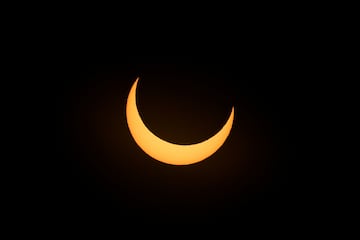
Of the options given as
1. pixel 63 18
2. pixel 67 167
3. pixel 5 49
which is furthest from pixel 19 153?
pixel 63 18

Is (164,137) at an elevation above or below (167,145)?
above

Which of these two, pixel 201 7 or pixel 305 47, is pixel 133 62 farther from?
pixel 305 47

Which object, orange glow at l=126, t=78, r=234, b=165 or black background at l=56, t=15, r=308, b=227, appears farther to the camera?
black background at l=56, t=15, r=308, b=227

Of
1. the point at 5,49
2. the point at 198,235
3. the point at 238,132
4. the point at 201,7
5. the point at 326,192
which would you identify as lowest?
the point at 198,235

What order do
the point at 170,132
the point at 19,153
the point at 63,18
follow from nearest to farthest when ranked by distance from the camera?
the point at 63,18
the point at 19,153
the point at 170,132
